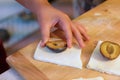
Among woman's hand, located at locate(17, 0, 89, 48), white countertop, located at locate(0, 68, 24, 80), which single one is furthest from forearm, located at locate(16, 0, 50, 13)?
white countertop, located at locate(0, 68, 24, 80)

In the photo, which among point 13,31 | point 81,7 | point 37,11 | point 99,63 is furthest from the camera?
point 13,31

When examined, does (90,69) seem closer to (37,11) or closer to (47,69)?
(47,69)

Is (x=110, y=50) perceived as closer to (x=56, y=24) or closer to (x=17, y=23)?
(x=56, y=24)

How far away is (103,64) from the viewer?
596 mm

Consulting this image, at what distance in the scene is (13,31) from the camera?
1.10 m

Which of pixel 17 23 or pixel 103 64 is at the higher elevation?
pixel 103 64

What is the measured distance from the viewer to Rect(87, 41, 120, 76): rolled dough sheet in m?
0.58

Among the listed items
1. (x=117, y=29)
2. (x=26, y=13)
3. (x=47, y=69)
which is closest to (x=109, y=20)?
(x=117, y=29)

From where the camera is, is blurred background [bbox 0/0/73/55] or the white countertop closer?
the white countertop

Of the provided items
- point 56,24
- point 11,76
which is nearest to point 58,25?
point 56,24

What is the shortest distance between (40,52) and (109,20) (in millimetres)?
283

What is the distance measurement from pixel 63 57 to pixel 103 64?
118mm

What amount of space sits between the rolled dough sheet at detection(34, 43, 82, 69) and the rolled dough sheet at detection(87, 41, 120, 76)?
1.5 inches

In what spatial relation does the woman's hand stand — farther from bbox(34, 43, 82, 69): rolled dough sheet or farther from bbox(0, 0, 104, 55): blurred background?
bbox(0, 0, 104, 55): blurred background
